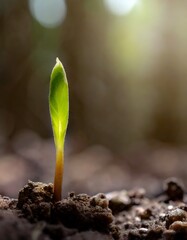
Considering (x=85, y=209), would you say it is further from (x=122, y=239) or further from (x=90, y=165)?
(x=90, y=165)

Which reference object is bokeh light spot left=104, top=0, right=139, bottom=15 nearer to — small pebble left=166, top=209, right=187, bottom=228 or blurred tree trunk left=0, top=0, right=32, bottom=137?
blurred tree trunk left=0, top=0, right=32, bottom=137

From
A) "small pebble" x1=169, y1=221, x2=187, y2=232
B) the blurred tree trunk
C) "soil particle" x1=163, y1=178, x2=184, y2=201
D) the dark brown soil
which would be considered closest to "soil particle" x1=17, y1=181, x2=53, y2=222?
the dark brown soil

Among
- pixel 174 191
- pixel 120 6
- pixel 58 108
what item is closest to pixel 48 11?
pixel 120 6

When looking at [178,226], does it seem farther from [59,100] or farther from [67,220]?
[59,100]

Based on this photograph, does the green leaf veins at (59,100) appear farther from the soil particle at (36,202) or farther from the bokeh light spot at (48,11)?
the bokeh light spot at (48,11)

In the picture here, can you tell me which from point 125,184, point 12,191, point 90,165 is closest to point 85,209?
point 12,191

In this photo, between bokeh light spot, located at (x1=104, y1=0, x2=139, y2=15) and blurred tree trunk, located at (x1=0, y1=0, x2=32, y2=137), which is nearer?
bokeh light spot, located at (x1=104, y1=0, x2=139, y2=15)
